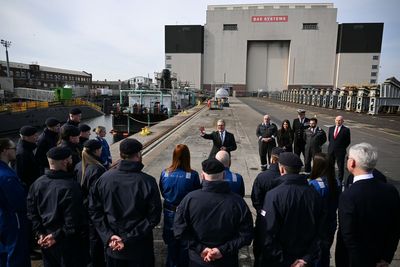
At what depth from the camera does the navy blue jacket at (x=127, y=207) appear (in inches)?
111

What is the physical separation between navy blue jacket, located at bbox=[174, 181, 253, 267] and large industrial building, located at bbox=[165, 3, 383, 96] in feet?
260

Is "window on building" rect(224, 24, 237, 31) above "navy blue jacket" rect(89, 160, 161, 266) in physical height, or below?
above

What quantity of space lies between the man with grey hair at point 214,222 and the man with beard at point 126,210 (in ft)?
1.44

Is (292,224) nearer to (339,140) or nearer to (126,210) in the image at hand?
(126,210)

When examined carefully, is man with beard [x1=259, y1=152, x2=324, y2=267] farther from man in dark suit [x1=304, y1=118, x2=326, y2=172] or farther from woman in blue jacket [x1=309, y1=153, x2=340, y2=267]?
man in dark suit [x1=304, y1=118, x2=326, y2=172]

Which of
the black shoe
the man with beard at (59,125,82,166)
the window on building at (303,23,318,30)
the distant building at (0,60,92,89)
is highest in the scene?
the window on building at (303,23,318,30)

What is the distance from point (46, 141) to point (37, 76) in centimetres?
9251

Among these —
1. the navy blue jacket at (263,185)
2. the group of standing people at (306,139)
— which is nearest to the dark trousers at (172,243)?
the navy blue jacket at (263,185)

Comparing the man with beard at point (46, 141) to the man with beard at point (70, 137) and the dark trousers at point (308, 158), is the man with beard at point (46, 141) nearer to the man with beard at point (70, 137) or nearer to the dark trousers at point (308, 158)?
the man with beard at point (70, 137)

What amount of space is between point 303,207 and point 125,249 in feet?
6.16

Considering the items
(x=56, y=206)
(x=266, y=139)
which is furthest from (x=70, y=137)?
(x=266, y=139)

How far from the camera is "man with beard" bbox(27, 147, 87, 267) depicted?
292 centimetres

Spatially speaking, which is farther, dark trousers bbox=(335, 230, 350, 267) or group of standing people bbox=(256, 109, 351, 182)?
group of standing people bbox=(256, 109, 351, 182)

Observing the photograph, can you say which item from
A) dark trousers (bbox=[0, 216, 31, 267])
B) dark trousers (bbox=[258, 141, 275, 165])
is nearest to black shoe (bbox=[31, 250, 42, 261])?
dark trousers (bbox=[0, 216, 31, 267])
